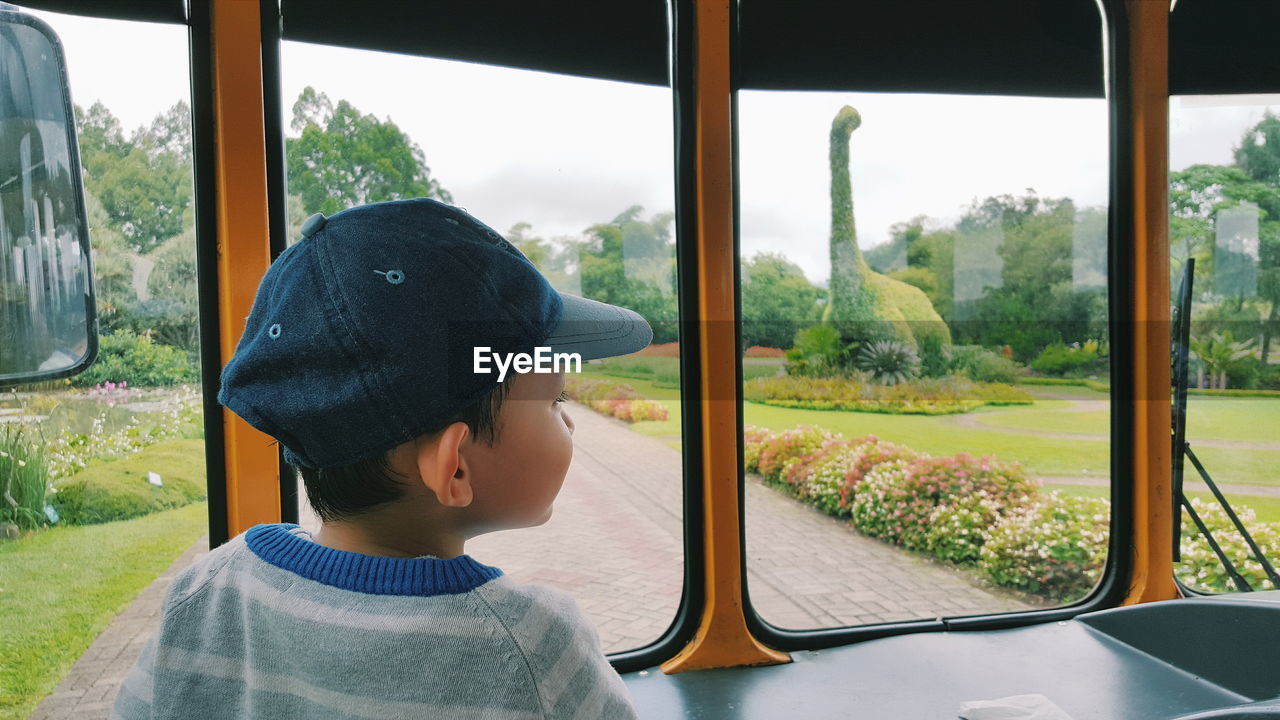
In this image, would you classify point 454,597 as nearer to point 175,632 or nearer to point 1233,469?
point 175,632

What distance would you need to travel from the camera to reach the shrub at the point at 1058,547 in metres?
2.80

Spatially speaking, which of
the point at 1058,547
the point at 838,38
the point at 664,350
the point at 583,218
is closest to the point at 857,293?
the point at 664,350

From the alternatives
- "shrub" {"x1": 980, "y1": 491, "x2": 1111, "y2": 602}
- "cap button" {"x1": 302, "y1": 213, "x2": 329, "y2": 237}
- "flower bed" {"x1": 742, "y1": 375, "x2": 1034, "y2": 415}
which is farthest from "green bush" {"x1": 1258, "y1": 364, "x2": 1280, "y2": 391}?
"cap button" {"x1": 302, "y1": 213, "x2": 329, "y2": 237}

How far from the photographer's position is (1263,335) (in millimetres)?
2783

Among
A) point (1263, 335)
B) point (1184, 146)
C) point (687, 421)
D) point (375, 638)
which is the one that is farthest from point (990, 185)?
point (375, 638)

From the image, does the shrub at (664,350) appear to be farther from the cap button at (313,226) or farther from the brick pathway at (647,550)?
the cap button at (313,226)

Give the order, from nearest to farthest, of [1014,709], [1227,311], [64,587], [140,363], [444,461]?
[444,461] < [64,587] < [140,363] < [1014,709] < [1227,311]

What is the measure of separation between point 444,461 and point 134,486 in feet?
5.43

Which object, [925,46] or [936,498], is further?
[936,498]

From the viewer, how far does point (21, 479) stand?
1.82 m

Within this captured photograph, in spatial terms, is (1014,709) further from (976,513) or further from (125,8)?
(125,8)

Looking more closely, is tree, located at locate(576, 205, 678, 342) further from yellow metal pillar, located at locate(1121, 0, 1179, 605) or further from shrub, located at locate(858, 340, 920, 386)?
yellow metal pillar, located at locate(1121, 0, 1179, 605)

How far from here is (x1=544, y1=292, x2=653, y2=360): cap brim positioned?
85cm

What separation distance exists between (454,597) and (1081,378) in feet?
9.33
